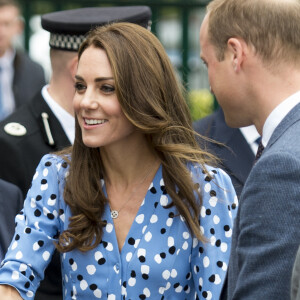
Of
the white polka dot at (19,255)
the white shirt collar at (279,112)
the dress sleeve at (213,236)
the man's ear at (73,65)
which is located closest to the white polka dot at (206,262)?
the dress sleeve at (213,236)

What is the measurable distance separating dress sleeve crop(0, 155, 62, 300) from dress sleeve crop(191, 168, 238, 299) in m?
0.52

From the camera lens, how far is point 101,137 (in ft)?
10.6

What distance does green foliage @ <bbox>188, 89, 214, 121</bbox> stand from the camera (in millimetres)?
7164

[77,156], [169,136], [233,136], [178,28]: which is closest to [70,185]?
[77,156]

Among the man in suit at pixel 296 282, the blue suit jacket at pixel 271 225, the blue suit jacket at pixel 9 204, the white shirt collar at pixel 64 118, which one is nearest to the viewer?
the man in suit at pixel 296 282

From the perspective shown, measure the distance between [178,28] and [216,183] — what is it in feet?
13.8

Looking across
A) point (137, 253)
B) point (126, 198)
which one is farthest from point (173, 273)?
point (126, 198)

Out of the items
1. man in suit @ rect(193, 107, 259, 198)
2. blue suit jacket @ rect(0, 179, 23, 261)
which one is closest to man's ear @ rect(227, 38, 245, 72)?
blue suit jacket @ rect(0, 179, 23, 261)

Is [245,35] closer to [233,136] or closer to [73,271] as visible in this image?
[73,271]

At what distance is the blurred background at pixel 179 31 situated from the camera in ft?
23.7

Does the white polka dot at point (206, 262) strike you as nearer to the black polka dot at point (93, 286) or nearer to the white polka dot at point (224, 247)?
the white polka dot at point (224, 247)

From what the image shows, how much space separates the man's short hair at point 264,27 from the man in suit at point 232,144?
5.44 ft

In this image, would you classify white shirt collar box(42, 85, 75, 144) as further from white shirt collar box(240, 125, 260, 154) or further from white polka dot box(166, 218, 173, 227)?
white polka dot box(166, 218, 173, 227)

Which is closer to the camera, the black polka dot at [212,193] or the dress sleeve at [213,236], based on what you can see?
the dress sleeve at [213,236]
